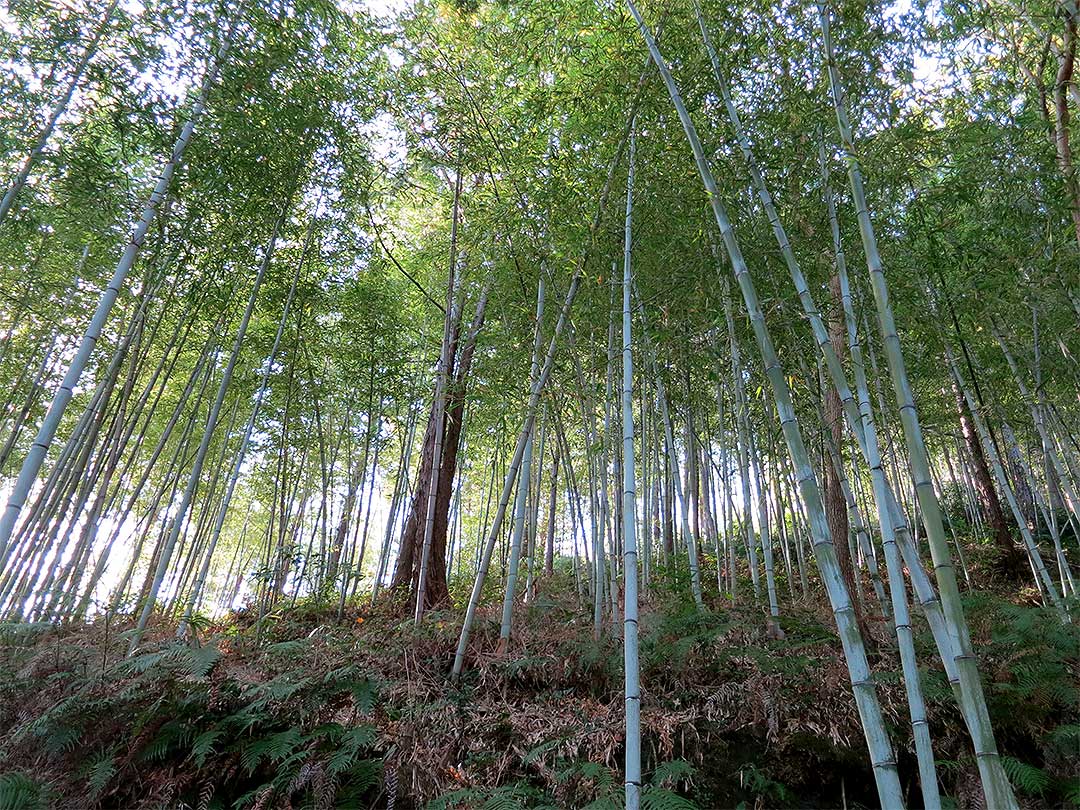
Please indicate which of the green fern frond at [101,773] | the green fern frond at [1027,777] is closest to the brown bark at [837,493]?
the green fern frond at [1027,777]

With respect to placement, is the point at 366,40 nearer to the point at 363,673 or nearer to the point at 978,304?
the point at 363,673

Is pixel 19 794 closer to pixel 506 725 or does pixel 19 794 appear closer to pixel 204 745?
pixel 204 745

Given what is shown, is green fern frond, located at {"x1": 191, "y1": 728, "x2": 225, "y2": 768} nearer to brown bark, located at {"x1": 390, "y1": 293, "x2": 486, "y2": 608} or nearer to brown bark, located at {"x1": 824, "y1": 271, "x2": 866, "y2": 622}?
brown bark, located at {"x1": 390, "y1": 293, "x2": 486, "y2": 608}

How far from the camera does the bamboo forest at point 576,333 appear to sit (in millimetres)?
2551

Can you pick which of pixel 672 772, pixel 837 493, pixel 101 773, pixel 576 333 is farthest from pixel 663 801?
pixel 576 333

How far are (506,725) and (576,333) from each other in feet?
9.08

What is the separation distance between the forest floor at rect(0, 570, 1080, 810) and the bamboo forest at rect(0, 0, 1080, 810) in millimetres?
19

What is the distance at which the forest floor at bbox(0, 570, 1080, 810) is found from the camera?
260cm

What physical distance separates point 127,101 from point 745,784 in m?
4.74

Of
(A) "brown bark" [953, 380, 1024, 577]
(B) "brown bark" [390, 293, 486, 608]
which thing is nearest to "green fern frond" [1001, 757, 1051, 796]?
(B) "brown bark" [390, 293, 486, 608]

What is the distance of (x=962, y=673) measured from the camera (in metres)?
1.44

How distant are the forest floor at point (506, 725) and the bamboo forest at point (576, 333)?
0.06 feet

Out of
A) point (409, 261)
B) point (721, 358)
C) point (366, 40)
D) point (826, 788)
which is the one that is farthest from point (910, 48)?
point (409, 261)

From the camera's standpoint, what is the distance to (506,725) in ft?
9.79
